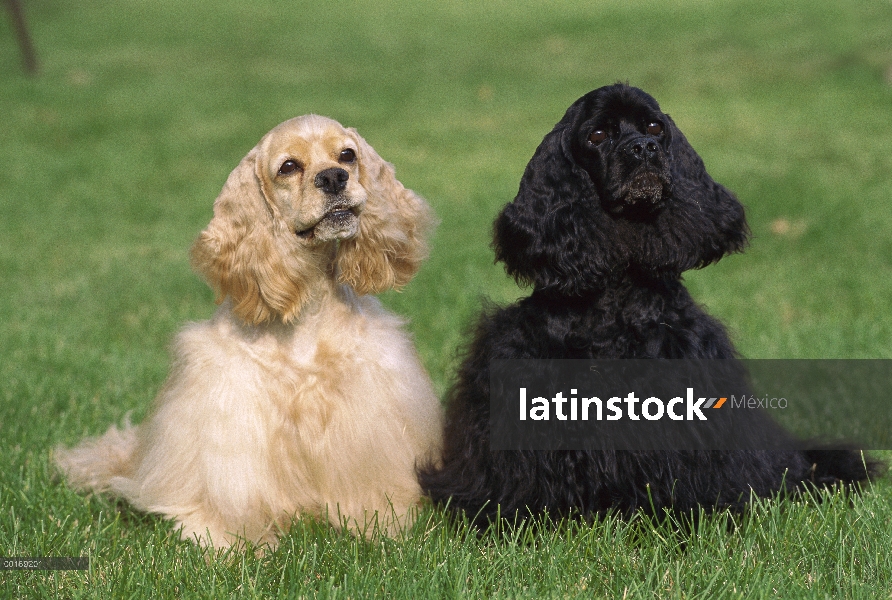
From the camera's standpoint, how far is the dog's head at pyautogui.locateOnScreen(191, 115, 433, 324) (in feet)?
11.0

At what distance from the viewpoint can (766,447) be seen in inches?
136

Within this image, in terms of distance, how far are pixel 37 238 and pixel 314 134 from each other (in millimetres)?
8022

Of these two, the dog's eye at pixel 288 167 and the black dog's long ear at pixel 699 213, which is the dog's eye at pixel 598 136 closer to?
the black dog's long ear at pixel 699 213

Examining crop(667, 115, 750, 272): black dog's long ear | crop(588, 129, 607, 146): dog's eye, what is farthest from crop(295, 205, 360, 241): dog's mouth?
crop(667, 115, 750, 272): black dog's long ear

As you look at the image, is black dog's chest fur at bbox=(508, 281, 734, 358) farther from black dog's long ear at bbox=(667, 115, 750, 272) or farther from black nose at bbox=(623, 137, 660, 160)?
black nose at bbox=(623, 137, 660, 160)

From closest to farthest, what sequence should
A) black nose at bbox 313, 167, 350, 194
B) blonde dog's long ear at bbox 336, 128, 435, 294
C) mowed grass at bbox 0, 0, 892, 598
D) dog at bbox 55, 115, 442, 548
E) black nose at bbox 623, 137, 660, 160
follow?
black nose at bbox 623, 137, 660, 160 < mowed grass at bbox 0, 0, 892, 598 < black nose at bbox 313, 167, 350, 194 < dog at bbox 55, 115, 442, 548 < blonde dog's long ear at bbox 336, 128, 435, 294

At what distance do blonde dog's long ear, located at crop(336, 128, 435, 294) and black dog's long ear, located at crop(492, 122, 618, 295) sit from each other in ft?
1.61

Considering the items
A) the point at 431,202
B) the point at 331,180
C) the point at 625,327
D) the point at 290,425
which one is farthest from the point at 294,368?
the point at 431,202

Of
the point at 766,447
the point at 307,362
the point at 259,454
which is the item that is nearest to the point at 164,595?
the point at 259,454

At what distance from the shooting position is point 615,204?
Answer: 124 inches

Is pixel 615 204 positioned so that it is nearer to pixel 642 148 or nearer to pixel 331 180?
pixel 642 148

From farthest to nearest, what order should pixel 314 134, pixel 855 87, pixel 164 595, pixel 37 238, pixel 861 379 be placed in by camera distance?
pixel 855 87
pixel 37 238
pixel 861 379
pixel 314 134
pixel 164 595

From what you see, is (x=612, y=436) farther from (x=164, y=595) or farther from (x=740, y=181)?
(x=740, y=181)

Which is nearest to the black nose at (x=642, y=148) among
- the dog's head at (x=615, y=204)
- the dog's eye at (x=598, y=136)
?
the dog's head at (x=615, y=204)
